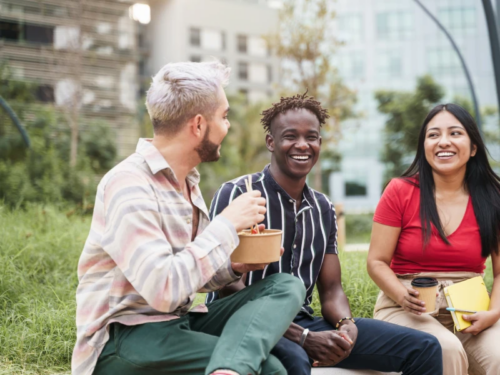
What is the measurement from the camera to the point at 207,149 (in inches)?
93.9

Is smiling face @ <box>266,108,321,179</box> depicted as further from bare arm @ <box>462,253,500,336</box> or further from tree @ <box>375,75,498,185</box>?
tree @ <box>375,75,498,185</box>

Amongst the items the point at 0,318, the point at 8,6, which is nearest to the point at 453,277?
the point at 0,318

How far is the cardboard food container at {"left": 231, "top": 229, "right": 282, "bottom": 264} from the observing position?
7.47 ft

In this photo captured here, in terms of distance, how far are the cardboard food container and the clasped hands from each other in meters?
0.64

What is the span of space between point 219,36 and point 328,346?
48.8 m

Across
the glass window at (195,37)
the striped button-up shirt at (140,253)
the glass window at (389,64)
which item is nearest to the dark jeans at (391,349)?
the striped button-up shirt at (140,253)

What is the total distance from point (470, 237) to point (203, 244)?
1.93 meters

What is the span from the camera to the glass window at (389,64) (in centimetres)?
4506

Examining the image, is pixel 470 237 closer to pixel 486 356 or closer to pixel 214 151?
pixel 486 356

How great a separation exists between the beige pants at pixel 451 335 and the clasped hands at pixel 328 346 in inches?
21.0

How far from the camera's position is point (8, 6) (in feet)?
89.7

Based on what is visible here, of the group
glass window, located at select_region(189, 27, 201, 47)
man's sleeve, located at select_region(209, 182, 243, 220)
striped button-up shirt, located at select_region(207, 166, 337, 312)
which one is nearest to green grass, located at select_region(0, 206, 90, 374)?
striped button-up shirt, located at select_region(207, 166, 337, 312)

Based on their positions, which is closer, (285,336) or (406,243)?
(285,336)

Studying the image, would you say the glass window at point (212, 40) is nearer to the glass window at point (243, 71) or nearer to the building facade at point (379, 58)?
the glass window at point (243, 71)
